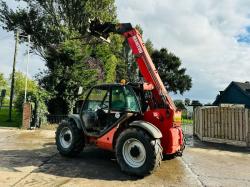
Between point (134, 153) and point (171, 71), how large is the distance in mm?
41997

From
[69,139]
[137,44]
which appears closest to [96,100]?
[69,139]

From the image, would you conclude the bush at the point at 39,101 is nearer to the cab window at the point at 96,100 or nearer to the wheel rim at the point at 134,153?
the cab window at the point at 96,100

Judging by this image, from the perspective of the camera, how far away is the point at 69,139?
32.6ft

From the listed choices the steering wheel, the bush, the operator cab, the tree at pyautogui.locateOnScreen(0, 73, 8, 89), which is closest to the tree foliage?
the tree at pyautogui.locateOnScreen(0, 73, 8, 89)

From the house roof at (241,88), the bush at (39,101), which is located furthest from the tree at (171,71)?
the bush at (39,101)

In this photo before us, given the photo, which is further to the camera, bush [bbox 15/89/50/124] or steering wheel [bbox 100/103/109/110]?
bush [bbox 15/89/50/124]

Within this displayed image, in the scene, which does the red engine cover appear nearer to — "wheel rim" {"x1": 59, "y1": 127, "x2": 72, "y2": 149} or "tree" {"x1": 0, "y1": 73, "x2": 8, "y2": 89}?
"wheel rim" {"x1": 59, "y1": 127, "x2": 72, "y2": 149}

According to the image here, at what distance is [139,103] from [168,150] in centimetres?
141

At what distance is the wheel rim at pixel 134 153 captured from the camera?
7.95 meters

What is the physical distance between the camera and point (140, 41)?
9562 millimetres

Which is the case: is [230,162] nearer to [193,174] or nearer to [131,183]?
[193,174]

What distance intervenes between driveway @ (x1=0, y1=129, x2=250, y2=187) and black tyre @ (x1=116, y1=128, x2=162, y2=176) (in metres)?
0.23

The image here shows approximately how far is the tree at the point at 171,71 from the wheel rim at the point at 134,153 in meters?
40.4

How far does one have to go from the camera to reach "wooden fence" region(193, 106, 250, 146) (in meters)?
14.0
